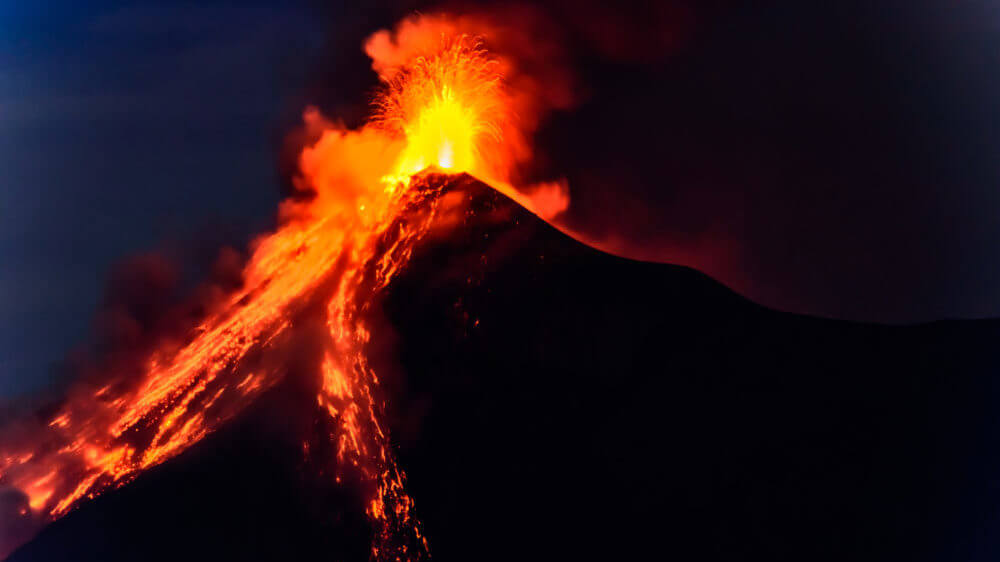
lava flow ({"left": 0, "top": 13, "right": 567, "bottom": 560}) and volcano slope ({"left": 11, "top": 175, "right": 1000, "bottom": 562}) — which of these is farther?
lava flow ({"left": 0, "top": 13, "right": 567, "bottom": 560})

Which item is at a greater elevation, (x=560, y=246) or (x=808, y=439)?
(x=560, y=246)

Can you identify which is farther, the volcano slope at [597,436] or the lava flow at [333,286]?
the lava flow at [333,286]

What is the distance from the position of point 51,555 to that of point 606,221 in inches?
279

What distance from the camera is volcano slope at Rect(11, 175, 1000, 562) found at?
9734 millimetres

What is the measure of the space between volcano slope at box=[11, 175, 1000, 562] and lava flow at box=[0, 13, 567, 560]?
29 cm

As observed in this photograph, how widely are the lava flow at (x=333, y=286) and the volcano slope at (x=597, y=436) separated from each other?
287 millimetres

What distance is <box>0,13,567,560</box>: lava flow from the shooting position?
410 inches

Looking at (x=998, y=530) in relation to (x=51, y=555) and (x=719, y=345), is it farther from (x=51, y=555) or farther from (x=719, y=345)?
(x=51, y=555)

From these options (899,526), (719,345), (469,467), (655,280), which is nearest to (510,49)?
(655,280)

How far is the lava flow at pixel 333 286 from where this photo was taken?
10.4 metres

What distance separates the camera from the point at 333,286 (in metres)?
11.5

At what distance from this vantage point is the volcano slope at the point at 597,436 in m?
9.73

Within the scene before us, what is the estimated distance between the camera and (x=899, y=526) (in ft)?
32.1

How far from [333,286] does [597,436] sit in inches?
138
